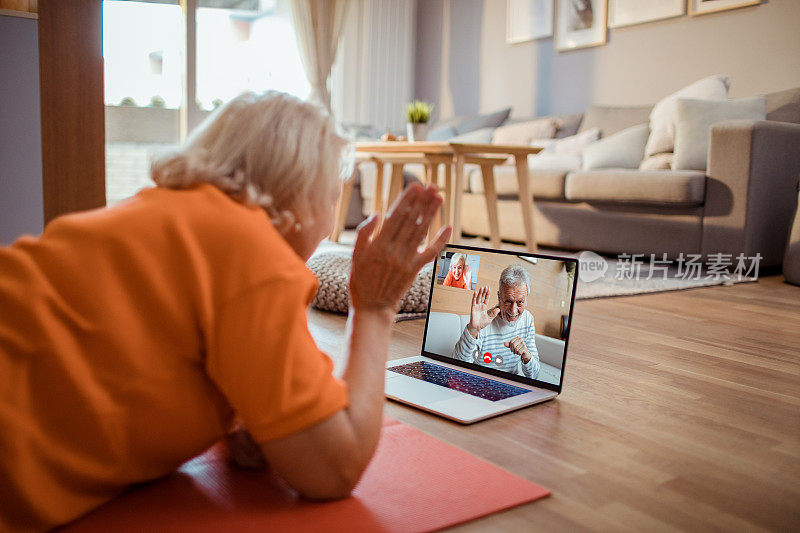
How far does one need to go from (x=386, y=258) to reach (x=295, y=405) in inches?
10.3

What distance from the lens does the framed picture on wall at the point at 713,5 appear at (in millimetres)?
4086

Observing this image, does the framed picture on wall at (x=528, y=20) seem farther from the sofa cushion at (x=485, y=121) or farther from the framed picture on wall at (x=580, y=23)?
the sofa cushion at (x=485, y=121)

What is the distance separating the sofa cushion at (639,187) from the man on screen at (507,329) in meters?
2.15

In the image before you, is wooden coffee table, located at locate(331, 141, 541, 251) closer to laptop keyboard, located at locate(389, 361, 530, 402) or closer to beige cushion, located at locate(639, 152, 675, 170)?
beige cushion, located at locate(639, 152, 675, 170)

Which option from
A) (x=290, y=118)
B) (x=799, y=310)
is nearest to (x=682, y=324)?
(x=799, y=310)

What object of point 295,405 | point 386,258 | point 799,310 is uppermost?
point 386,258

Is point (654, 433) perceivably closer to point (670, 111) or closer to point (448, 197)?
point (448, 197)

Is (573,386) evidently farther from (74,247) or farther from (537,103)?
(537,103)

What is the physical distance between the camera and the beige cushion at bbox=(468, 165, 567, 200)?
12.6ft

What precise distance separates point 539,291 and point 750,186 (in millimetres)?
2196

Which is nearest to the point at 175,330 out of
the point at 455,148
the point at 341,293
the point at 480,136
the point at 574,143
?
the point at 341,293

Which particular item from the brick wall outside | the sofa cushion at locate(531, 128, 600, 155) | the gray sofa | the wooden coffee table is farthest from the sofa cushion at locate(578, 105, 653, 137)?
the brick wall outside

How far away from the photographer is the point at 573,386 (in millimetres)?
1448

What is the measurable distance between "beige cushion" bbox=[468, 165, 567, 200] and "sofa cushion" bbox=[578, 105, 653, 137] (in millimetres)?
657
